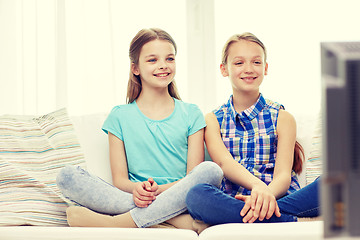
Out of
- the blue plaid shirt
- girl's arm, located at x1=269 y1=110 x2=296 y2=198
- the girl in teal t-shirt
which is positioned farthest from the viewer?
the blue plaid shirt

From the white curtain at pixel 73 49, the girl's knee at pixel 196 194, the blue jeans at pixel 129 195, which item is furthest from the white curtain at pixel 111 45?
the girl's knee at pixel 196 194

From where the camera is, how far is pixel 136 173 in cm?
174

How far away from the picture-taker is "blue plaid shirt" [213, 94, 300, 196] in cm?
169

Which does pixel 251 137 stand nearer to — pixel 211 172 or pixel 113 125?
pixel 211 172

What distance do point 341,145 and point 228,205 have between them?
84cm

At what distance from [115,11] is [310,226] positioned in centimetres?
187

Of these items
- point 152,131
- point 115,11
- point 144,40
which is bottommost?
point 152,131

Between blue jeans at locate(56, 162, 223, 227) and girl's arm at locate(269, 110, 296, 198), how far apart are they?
0.23 meters

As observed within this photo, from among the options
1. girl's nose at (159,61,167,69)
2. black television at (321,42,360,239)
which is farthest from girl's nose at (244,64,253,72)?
black television at (321,42,360,239)

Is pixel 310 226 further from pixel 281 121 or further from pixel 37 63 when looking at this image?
pixel 37 63

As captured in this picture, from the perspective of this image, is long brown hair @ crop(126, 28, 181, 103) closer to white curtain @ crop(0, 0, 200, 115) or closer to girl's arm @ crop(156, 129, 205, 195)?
girl's arm @ crop(156, 129, 205, 195)

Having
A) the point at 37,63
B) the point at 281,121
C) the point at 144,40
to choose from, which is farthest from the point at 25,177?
the point at 37,63

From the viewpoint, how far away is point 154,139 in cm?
179

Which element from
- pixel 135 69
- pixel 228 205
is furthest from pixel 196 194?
pixel 135 69
